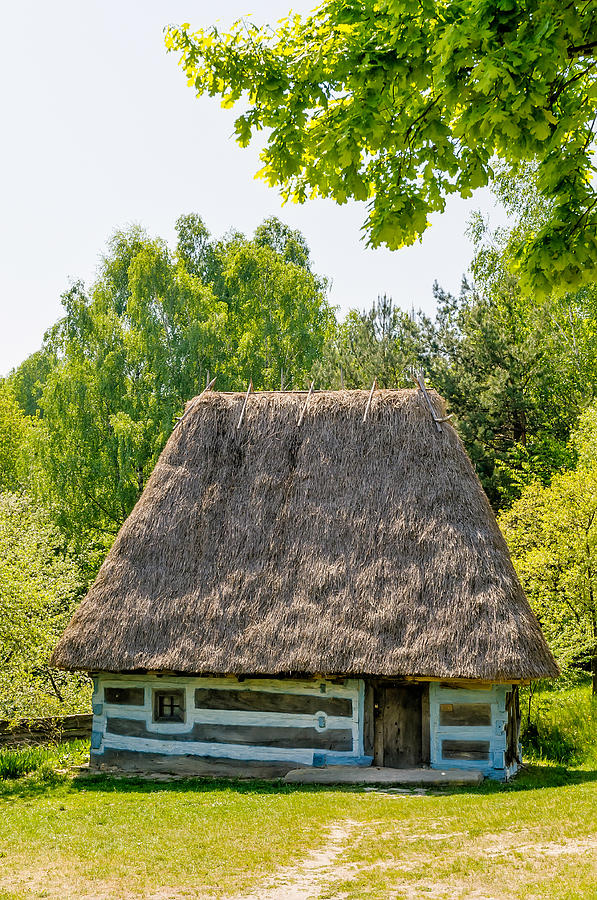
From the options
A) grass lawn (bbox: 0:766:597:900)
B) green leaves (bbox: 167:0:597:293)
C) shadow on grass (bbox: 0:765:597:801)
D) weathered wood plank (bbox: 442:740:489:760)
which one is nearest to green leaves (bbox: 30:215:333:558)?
shadow on grass (bbox: 0:765:597:801)

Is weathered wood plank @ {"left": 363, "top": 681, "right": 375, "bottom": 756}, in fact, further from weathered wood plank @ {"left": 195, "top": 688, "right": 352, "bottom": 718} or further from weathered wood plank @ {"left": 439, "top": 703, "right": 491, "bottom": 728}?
weathered wood plank @ {"left": 439, "top": 703, "right": 491, "bottom": 728}

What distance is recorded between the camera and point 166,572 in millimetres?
16391

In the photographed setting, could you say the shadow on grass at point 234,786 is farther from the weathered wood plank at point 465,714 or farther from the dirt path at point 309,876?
the dirt path at point 309,876

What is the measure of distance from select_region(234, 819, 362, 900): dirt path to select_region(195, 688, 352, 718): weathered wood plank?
532 cm

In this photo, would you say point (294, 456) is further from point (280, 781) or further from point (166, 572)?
point (280, 781)

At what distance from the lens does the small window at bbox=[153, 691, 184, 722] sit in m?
16.1

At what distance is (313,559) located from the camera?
16000 mm

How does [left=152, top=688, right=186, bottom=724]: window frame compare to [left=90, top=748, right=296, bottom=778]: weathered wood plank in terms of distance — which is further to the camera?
[left=152, top=688, right=186, bottom=724]: window frame

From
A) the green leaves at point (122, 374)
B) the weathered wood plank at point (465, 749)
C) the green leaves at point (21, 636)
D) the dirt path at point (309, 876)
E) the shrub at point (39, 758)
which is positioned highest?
the green leaves at point (122, 374)

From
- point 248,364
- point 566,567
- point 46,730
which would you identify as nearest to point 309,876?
point 46,730

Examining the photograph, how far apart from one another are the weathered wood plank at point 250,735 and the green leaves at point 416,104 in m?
10.7

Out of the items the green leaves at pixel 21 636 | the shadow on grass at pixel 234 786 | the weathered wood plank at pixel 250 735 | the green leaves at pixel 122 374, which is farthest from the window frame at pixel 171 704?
the green leaves at pixel 122 374

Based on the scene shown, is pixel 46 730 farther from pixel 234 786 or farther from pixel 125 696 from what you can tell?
pixel 234 786

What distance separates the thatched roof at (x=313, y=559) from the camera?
14.6 metres
